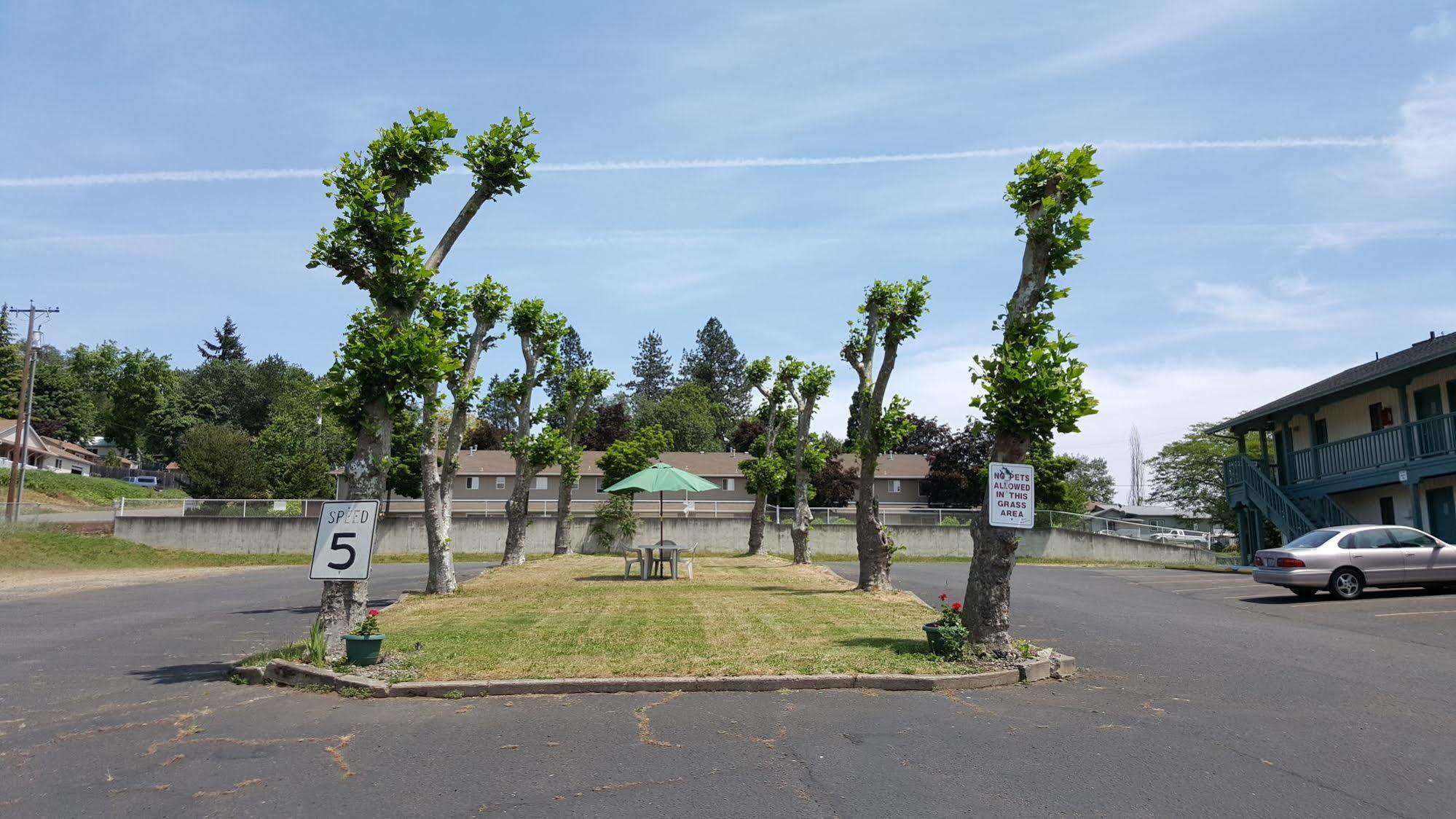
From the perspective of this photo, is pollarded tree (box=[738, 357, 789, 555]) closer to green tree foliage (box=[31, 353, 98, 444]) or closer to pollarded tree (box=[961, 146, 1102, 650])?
pollarded tree (box=[961, 146, 1102, 650])

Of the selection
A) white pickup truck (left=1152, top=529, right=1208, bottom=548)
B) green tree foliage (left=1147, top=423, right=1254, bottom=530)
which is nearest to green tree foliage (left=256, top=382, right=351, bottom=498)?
white pickup truck (left=1152, top=529, right=1208, bottom=548)

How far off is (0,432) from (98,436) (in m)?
42.7

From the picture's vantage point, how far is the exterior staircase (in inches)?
1011

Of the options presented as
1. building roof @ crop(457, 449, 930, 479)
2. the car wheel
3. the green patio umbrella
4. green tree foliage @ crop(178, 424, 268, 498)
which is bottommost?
the car wheel

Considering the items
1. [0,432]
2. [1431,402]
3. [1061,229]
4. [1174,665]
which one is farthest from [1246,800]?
[0,432]

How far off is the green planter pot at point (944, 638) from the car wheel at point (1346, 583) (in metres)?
10.3

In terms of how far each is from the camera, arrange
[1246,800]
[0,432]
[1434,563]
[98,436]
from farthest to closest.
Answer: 1. [98,436]
2. [0,432]
3. [1434,563]
4. [1246,800]

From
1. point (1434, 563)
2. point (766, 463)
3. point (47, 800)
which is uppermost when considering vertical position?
point (766, 463)

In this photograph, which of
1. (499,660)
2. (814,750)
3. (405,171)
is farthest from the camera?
(405,171)

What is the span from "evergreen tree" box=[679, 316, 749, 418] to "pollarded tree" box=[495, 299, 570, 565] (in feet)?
228

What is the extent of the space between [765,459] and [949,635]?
23.0m

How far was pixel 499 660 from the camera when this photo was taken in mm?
A: 9734

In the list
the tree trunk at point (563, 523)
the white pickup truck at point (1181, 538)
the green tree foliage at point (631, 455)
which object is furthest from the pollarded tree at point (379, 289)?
the white pickup truck at point (1181, 538)

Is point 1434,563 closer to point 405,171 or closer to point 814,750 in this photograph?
point 814,750
